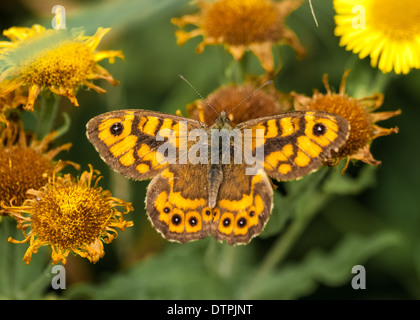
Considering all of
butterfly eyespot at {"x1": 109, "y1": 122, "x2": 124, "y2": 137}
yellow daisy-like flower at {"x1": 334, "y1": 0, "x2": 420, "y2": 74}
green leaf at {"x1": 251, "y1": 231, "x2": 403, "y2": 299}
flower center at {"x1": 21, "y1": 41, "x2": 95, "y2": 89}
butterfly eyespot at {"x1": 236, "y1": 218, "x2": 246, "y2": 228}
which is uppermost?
yellow daisy-like flower at {"x1": 334, "y1": 0, "x2": 420, "y2": 74}

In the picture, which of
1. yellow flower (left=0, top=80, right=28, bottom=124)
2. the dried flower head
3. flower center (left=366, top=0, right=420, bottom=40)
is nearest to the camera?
yellow flower (left=0, top=80, right=28, bottom=124)

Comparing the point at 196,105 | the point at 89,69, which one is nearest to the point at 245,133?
the point at 196,105

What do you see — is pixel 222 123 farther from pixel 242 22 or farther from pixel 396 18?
pixel 396 18

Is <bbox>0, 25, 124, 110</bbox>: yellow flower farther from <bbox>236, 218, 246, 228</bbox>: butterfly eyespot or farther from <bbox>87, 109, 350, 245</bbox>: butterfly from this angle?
<bbox>236, 218, 246, 228</bbox>: butterfly eyespot

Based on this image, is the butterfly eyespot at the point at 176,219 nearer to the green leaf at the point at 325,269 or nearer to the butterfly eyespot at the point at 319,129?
the butterfly eyespot at the point at 319,129

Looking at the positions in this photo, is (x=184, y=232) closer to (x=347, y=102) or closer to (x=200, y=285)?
(x=200, y=285)

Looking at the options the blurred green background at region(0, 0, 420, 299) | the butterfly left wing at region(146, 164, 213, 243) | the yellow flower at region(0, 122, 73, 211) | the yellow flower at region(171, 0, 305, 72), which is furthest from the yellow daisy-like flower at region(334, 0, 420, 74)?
the yellow flower at region(0, 122, 73, 211)

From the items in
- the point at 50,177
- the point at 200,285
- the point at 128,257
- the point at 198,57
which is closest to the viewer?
the point at 50,177
